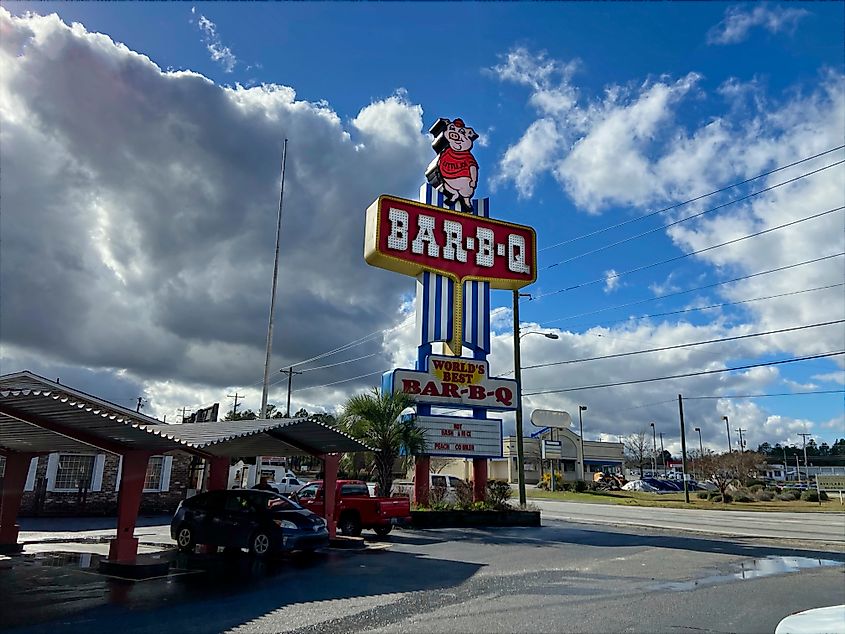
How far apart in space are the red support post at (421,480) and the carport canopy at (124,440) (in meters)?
8.06

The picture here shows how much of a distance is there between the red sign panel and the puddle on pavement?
16.6 meters

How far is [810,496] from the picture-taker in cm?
5528

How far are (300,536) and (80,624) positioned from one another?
6663mm

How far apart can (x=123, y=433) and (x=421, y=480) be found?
1580cm

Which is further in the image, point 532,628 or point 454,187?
point 454,187

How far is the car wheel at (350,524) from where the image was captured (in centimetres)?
2009

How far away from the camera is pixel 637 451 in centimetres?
9875

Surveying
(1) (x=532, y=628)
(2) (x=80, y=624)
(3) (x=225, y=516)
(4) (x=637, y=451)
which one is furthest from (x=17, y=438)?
(4) (x=637, y=451)

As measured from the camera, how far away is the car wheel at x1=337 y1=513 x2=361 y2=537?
20094mm

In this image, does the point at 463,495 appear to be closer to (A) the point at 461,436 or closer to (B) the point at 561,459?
(A) the point at 461,436

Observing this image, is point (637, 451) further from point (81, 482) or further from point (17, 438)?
point (17, 438)

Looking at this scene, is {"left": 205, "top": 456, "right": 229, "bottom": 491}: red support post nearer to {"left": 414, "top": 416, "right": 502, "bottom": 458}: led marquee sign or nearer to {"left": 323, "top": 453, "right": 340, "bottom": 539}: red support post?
{"left": 323, "top": 453, "right": 340, "bottom": 539}: red support post

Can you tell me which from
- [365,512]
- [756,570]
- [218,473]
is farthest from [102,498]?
[756,570]

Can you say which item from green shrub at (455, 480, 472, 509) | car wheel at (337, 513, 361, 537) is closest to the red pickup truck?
car wheel at (337, 513, 361, 537)
